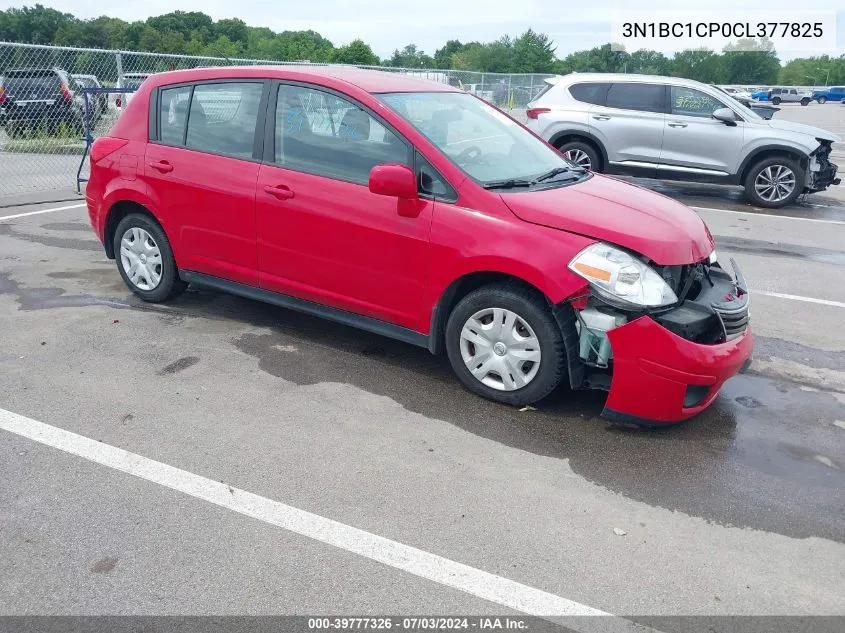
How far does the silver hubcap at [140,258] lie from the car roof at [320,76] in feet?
3.73

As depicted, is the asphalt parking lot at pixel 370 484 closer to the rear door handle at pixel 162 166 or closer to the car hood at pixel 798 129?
the rear door handle at pixel 162 166

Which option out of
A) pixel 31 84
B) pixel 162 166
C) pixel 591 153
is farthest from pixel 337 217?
pixel 31 84

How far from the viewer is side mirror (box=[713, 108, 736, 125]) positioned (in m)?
10.8

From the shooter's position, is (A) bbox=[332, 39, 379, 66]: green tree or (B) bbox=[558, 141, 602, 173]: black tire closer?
(B) bbox=[558, 141, 602, 173]: black tire

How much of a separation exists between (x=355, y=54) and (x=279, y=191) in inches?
2611

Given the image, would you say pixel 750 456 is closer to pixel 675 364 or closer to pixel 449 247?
pixel 675 364

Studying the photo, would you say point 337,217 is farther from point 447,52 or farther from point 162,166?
point 447,52

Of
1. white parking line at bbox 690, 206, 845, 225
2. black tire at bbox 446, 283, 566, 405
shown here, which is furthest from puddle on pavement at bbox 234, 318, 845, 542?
white parking line at bbox 690, 206, 845, 225

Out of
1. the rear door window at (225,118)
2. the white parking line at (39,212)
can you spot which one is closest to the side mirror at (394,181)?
the rear door window at (225,118)

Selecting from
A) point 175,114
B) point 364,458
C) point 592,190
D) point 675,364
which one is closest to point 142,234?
point 175,114

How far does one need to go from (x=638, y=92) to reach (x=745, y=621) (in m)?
10.3

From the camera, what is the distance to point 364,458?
11.9ft

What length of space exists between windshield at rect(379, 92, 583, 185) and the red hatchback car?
0.06ft

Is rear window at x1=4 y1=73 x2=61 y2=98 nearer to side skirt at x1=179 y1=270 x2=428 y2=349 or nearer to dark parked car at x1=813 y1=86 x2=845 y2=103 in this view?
side skirt at x1=179 y1=270 x2=428 y2=349
